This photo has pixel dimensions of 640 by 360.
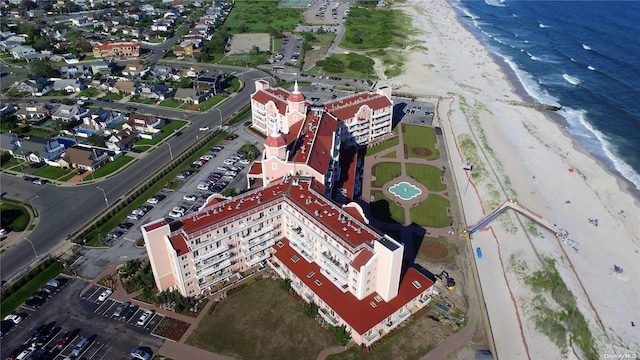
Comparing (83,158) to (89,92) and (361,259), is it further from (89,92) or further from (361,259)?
(361,259)

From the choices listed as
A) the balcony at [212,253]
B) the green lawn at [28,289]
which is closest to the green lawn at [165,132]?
the green lawn at [28,289]

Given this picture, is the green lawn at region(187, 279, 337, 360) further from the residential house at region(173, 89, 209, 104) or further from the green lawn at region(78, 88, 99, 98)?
the green lawn at region(78, 88, 99, 98)

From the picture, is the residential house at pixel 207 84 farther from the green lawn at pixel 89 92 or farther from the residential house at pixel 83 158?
the residential house at pixel 83 158

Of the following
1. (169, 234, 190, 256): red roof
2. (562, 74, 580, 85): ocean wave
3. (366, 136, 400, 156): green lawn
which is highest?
(169, 234, 190, 256): red roof

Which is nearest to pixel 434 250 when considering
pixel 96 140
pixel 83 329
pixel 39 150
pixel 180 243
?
pixel 180 243

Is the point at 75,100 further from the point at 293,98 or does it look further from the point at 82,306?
the point at 82,306

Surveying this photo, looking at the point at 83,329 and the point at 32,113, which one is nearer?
the point at 83,329

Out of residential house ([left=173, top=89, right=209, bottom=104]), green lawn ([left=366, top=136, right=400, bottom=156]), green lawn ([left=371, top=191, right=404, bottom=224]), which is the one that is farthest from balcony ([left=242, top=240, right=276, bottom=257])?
residential house ([left=173, top=89, right=209, bottom=104])
